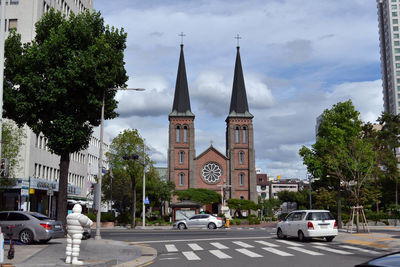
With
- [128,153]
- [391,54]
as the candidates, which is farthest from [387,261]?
[391,54]

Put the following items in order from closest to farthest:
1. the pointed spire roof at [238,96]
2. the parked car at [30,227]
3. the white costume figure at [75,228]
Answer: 1. the white costume figure at [75,228]
2. the parked car at [30,227]
3. the pointed spire roof at [238,96]

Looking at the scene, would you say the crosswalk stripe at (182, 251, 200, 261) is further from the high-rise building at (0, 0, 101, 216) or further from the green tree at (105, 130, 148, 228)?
the green tree at (105, 130, 148, 228)

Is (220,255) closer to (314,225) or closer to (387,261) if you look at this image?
(314,225)

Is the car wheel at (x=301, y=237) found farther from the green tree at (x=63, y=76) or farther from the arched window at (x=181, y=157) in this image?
the arched window at (x=181, y=157)

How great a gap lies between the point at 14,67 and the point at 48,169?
28.4m

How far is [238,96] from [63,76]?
2892 inches

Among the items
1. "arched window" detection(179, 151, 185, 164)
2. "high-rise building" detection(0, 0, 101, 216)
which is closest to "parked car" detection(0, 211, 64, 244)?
"high-rise building" detection(0, 0, 101, 216)

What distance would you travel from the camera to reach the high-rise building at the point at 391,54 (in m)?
126

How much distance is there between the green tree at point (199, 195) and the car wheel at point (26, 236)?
203ft

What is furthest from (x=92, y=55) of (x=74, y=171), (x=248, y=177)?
(x=248, y=177)

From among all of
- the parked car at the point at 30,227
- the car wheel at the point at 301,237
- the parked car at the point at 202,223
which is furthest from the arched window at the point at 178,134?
the parked car at the point at 30,227

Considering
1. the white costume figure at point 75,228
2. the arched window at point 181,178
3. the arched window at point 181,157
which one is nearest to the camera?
the white costume figure at point 75,228

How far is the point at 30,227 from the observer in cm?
1841

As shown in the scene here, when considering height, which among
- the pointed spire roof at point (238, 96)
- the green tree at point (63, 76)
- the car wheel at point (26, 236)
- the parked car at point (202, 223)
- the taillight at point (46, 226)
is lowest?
the parked car at point (202, 223)
